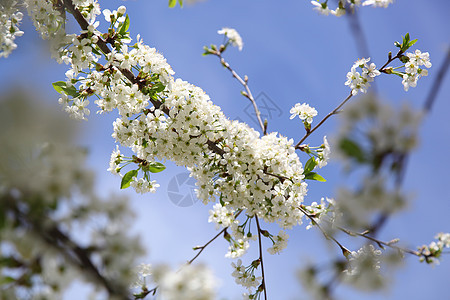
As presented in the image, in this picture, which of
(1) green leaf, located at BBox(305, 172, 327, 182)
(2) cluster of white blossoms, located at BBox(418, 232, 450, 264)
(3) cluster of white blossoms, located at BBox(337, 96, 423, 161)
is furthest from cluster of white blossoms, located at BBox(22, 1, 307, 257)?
(3) cluster of white blossoms, located at BBox(337, 96, 423, 161)

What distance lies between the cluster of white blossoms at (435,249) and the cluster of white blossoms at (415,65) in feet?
5.30

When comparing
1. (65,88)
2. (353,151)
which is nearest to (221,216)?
(65,88)

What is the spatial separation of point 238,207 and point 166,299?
5.98 feet

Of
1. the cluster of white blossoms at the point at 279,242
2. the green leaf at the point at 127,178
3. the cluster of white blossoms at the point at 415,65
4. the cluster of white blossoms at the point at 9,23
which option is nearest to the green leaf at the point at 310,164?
the cluster of white blossoms at the point at 279,242

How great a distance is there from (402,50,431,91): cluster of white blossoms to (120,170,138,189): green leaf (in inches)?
96.9

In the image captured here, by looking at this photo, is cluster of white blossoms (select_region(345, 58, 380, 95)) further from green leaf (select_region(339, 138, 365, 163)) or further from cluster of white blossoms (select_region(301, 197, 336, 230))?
green leaf (select_region(339, 138, 365, 163))

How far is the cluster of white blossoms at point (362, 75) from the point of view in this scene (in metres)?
3.05

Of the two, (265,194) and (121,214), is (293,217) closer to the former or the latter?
(265,194)

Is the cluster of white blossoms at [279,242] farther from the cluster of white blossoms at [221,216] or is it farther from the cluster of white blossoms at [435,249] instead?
Answer: the cluster of white blossoms at [435,249]

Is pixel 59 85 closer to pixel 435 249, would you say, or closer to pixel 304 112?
pixel 304 112

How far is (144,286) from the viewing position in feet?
7.45

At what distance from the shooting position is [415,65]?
305 centimetres

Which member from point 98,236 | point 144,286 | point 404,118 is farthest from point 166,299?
point 144,286

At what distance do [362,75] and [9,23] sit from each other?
2928 mm
